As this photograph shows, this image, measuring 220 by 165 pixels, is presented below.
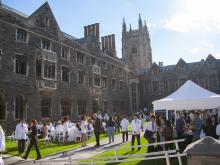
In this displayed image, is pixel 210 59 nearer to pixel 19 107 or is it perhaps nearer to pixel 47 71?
pixel 47 71

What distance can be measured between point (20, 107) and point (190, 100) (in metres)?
15.8

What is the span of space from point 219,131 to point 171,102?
358 centimetres

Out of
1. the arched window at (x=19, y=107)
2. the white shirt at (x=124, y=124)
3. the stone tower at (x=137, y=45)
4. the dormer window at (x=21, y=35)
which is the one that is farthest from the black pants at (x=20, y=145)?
the stone tower at (x=137, y=45)

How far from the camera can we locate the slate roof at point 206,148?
4352mm

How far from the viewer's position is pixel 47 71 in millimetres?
27000

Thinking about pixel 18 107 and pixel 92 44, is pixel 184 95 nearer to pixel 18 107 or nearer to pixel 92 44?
pixel 18 107

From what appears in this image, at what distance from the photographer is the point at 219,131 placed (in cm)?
1117

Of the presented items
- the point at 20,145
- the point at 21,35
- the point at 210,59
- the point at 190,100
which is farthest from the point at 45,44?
the point at 210,59

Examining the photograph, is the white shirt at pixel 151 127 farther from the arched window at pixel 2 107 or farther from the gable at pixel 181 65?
the gable at pixel 181 65

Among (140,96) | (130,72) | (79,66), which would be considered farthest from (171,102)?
(140,96)

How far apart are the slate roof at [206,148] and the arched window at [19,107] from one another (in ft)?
70.1

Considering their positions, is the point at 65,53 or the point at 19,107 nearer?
the point at 19,107

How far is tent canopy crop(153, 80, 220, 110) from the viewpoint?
13781mm

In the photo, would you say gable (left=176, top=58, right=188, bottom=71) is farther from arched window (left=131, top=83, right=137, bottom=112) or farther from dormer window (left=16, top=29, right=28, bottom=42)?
dormer window (left=16, top=29, right=28, bottom=42)
